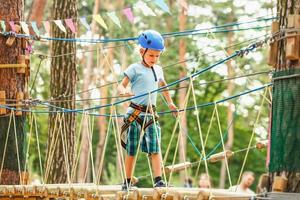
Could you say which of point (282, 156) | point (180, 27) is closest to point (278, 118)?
point (282, 156)

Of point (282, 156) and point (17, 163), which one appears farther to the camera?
point (17, 163)

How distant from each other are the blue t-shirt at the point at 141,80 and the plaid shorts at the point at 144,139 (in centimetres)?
12

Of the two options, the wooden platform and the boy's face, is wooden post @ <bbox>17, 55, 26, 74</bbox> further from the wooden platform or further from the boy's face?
the boy's face

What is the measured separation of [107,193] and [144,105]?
2.40ft

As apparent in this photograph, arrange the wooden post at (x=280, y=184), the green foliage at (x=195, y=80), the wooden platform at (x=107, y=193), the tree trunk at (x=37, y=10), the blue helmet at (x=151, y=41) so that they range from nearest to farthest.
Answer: the wooden post at (x=280, y=184) → the wooden platform at (x=107, y=193) → the blue helmet at (x=151, y=41) → the tree trunk at (x=37, y=10) → the green foliage at (x=195, y=80)

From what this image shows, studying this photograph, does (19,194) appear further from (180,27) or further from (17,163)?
(180,27)

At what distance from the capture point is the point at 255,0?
72.1 feet

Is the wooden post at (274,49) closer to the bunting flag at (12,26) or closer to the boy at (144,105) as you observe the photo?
the boy at (144,105)

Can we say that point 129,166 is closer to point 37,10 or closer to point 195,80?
point 37,10

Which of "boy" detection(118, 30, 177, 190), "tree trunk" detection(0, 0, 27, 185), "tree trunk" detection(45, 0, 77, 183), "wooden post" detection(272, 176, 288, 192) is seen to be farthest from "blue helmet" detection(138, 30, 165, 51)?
"tree trunk" detection(45, 0, 77, 183)

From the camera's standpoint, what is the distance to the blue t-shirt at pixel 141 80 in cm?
580

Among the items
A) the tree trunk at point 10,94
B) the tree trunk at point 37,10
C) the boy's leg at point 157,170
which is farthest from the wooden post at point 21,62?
the tree trunk at point 37,10

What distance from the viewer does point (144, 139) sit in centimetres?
582

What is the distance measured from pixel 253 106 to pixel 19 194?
17125mm
